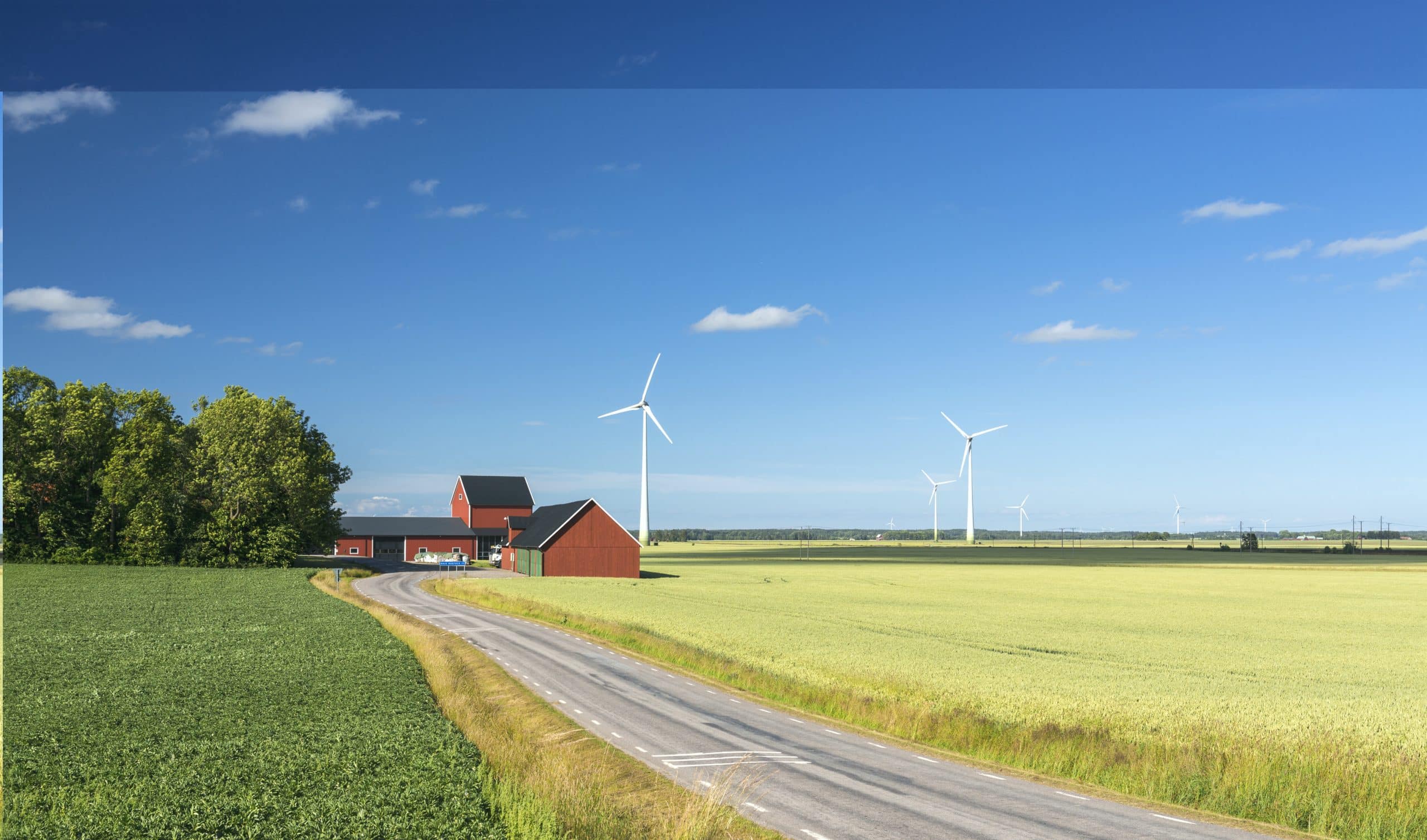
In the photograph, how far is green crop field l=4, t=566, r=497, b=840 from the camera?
55.8ft

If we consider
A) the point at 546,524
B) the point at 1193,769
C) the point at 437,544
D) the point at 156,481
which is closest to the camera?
the point at 1193,769

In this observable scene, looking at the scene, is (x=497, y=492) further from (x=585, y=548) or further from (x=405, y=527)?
(x=585, y=548)

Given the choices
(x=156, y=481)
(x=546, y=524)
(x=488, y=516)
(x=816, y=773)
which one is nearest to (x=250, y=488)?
(x=156, y=481)

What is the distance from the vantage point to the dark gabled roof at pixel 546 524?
11356 cm

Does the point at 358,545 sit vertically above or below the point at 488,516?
below

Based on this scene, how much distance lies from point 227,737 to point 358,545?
135 m

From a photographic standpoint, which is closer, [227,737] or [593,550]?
[227,737]

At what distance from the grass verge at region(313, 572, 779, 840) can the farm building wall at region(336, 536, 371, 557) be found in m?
122

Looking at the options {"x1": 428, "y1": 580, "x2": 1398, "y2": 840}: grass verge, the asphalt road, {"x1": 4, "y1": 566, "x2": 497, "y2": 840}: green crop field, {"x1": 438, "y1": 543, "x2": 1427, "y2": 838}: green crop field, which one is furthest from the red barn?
{"x1": 428, "y1": 580, "x2": 1398, "y2": 840}: grass verge

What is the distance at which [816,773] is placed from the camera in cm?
2442

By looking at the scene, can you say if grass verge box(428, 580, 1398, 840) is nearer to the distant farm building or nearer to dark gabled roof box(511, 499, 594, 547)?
dark gabled roof box(511, 499, 594, 547)

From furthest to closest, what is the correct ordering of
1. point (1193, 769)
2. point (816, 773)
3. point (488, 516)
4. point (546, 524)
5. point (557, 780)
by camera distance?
point (488, 516) → point (546, 524) → point (816, 773) → point (1193, 769) → point (557, 780)

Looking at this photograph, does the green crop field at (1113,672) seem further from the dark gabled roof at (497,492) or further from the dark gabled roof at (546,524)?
the dark gabled roof at (497,492)

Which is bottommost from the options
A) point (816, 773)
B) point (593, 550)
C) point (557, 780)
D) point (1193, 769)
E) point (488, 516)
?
point (816, 773)
